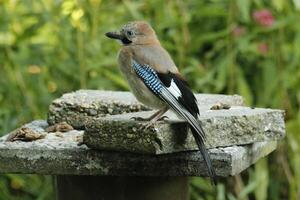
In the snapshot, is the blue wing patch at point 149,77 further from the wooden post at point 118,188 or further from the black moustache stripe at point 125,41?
the wooden post at point 118,188

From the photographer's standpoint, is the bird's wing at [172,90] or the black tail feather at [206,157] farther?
the bird's wing at [172,90]

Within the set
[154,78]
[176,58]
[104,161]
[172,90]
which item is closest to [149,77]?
[154,78]

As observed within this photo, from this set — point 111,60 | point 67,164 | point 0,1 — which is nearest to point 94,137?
point 67,164

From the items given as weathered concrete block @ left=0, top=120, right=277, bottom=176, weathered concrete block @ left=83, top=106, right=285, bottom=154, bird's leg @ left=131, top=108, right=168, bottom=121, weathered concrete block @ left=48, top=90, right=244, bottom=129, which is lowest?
weathered concrete block @ left=0, top=120, right=277, bottom=176

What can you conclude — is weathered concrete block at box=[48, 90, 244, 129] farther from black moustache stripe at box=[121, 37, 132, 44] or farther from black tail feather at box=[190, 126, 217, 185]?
black tail feather at box=[190, 126, 217, 185]

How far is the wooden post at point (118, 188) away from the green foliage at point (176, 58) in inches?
76.3

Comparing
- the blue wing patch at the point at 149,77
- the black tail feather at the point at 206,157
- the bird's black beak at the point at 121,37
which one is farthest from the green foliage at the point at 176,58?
the black tail feather at the point at 206,157

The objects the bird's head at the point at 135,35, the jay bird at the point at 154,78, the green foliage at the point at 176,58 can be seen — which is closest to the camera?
the jay bird at the point at 154,78

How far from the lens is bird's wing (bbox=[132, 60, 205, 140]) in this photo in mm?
4766

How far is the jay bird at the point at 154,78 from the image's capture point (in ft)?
15.5

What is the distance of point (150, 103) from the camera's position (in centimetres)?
505

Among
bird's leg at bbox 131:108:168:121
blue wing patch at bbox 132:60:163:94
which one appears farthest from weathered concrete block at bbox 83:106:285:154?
blue wing patch at bbox 132:60:163:94

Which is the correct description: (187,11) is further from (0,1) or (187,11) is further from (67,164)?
(67,164)

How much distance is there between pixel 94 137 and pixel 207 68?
3247 mm
